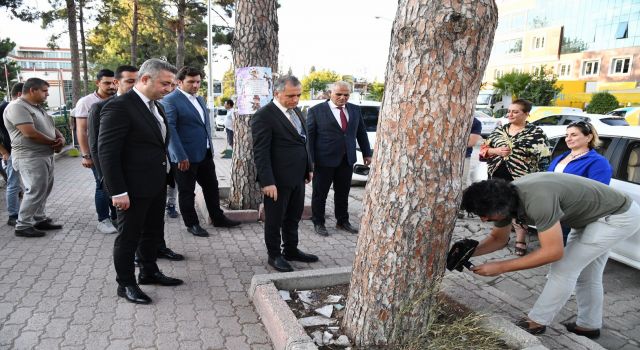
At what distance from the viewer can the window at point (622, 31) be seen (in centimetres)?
4331

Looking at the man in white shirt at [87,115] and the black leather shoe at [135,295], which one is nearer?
the black leather shoe at [135,295]

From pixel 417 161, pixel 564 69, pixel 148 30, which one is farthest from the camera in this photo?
pixel 564 69

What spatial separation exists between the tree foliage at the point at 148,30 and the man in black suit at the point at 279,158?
1901 cm

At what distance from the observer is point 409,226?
2453 millimetres

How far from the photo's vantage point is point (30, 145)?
191 inches

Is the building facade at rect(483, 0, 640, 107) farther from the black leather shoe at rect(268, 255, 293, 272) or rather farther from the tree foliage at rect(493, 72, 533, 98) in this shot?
the black leather shoe at rect(268, 255, 293, 272)

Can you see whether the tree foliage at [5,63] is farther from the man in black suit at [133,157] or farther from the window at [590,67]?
the window at [590,67]

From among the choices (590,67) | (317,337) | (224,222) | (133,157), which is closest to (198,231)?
(224,222)

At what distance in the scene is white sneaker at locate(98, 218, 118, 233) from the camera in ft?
16.9

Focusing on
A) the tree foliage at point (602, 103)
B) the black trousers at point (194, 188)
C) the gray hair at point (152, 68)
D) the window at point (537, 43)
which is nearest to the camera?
the gray hair at point (152, 68)

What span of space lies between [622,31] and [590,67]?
4.87 meters

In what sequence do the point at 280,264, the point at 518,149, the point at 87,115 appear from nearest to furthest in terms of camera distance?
the point at 280,264 → the point at 518,149 → the point at 87,115

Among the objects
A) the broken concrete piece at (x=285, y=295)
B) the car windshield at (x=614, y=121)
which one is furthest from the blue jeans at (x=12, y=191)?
the car windshield at (x=614, y=121)

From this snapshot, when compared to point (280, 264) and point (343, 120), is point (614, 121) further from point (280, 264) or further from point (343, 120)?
point (280, 264)
